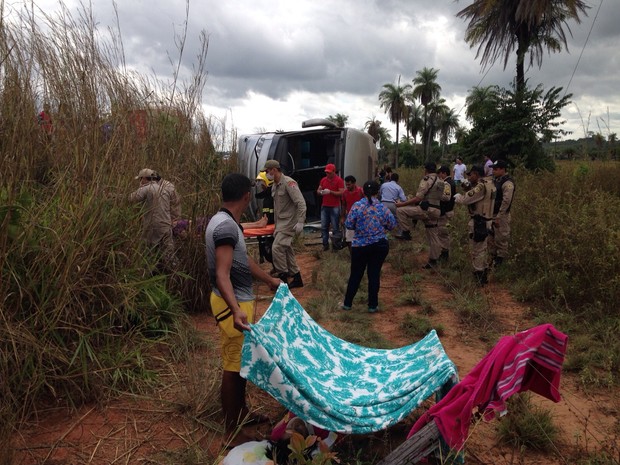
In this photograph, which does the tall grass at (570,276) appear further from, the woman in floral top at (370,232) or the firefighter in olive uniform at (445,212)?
the woman in floral top at (370,232)

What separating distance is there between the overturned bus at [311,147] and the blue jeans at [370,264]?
4.02 metres

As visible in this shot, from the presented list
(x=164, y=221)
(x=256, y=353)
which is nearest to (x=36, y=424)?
(x=256, y=353)

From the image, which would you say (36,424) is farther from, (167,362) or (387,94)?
(387,94)

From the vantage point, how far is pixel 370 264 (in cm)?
549

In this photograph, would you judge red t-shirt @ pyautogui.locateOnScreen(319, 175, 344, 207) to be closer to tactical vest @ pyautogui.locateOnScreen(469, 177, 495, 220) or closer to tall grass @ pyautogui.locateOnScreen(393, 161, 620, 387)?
tall grass @ pyautogui.locateOnScreen(393, 161, 620, 387)

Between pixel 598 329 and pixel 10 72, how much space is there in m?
5.50

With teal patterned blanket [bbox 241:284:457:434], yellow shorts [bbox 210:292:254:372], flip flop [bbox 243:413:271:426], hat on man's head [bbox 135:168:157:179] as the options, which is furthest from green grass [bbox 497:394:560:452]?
hat on man's head [bbox 135:168:157:179]

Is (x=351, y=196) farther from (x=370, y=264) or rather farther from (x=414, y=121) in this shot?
(x=414, y=121)

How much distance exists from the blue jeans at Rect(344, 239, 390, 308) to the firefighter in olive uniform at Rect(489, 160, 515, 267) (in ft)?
6.59

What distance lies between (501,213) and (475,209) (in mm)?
617

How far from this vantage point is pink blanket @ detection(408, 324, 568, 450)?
2.21 metres

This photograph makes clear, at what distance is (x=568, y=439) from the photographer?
297 cm


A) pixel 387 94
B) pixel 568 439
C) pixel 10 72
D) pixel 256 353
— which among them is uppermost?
pixel 387 94

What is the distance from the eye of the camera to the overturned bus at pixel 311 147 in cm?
940
